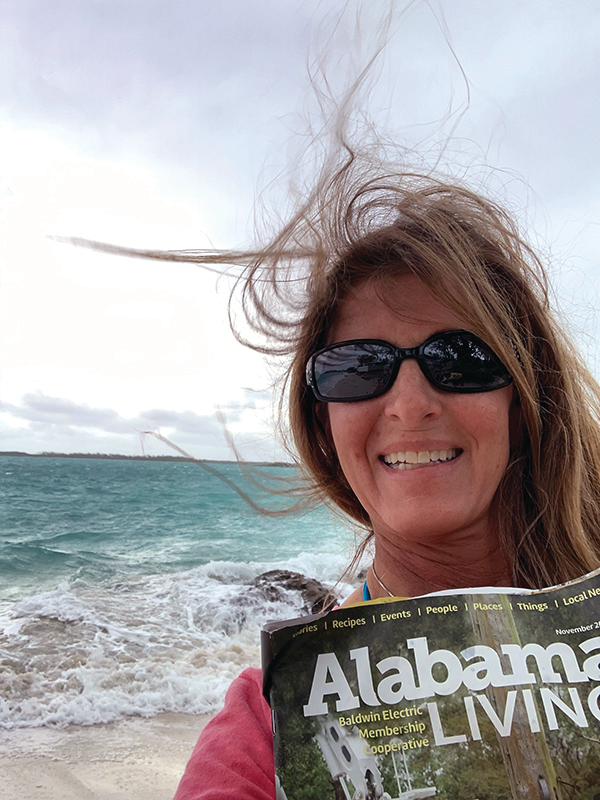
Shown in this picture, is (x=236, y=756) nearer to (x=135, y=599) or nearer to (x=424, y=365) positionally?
(x=424, y=365)

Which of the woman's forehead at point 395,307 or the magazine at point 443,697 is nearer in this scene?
the magazine at point 443,697

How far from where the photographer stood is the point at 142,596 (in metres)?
11.3

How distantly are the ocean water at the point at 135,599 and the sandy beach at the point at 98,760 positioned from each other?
0.27 meters

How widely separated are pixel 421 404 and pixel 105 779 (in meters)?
5.19

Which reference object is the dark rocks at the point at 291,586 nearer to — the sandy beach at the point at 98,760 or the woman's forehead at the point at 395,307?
the sandy beach at the point at 98,760

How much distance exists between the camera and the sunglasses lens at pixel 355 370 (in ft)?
3.90

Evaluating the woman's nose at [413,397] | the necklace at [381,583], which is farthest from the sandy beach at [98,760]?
the woman's nose at [413,397]

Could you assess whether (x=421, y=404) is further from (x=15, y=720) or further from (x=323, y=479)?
(x=15, y=720)

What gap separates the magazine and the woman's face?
16.3 inches

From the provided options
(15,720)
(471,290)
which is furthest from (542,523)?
(15,720)

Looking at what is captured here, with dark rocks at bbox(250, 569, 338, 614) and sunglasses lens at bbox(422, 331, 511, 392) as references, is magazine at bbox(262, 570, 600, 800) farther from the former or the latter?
dark rocks at bbox(250, 569, 338, 614)

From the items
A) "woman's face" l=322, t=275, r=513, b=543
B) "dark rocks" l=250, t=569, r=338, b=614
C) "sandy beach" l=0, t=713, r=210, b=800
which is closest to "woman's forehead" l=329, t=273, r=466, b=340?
"woman's face" l=322, t=275, r=513, b=543

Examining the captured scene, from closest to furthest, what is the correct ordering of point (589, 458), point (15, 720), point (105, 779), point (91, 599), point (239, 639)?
point (589, 458) → point (105, 779) → point (15, 720) → point (239, 639) → point (91, 599)

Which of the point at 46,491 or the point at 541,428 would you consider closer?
the point at 541,428
